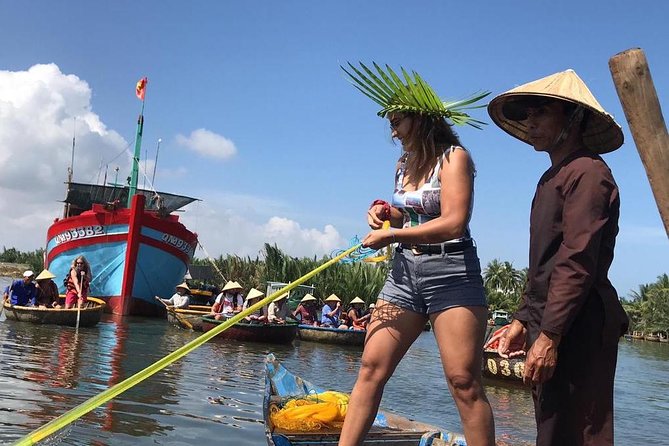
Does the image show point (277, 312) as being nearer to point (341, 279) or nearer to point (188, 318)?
point (188, 318)

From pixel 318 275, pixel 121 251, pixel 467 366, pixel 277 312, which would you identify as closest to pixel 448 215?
pixel 467 366

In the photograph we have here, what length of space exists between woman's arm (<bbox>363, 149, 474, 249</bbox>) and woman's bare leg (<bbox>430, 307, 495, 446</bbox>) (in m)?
0.33

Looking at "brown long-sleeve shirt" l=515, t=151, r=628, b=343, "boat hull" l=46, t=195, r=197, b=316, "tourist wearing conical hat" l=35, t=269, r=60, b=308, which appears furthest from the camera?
"boat hull" l=46, t=195, r=197, b=316

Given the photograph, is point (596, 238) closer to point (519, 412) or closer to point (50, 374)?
point (50, 374)

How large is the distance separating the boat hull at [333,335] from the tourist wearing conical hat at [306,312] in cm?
110

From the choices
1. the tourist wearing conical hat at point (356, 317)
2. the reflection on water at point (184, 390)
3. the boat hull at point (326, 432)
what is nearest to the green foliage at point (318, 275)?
the tourist wearing conical hat at point (356, 317)

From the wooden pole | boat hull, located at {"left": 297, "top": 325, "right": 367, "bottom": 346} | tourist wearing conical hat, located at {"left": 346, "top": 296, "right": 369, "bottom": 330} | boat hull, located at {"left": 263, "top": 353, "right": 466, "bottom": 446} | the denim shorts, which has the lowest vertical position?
boat hull, located at {"left": 297, "top": 325, "right": 367, "bottom": 346}

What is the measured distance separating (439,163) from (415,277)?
516 mm

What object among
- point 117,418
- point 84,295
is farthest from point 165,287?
point 117,418

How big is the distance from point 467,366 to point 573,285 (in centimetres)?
73

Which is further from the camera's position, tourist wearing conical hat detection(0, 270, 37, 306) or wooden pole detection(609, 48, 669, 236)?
tourist wearing conical hat detection(0, 270, 37, 306)

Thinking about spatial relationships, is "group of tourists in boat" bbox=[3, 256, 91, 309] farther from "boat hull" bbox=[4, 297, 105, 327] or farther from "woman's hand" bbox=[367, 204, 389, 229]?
"woman's hand" bbox=[367, 204, 389, 229]

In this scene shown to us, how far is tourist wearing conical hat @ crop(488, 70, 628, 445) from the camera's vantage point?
216 centimetres

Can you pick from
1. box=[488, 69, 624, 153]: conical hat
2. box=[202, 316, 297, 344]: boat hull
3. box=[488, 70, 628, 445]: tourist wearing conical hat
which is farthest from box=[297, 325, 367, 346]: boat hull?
box=[488, 70, 628, 445]: tourist wearing conical hat
